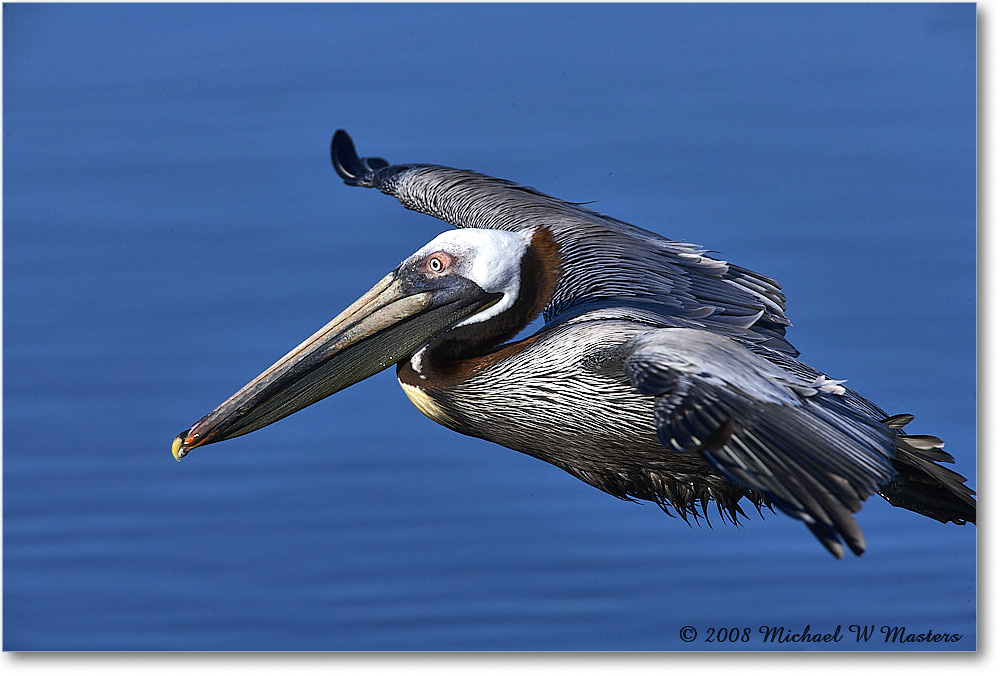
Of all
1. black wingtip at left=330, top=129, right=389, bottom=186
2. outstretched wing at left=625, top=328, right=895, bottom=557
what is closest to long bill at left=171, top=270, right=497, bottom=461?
black wingtip at left=330, top=129, right=389, bottom=186

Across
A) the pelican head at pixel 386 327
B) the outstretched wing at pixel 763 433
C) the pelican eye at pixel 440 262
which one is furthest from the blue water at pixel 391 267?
the outstretched wing at pixel 763 433

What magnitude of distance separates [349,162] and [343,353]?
64 cm

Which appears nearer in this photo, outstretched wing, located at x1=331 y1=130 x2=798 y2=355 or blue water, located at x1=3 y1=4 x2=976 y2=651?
outstretched wing, located at x1=331 y1=130 x2=798 y2=355

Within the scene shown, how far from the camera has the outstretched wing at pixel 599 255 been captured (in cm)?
339

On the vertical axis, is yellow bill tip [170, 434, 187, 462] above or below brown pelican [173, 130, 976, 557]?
below

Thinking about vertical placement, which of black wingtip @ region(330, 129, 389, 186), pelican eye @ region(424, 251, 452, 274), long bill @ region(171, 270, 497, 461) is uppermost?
black wingtip @ region(330, 129, 389, 186)

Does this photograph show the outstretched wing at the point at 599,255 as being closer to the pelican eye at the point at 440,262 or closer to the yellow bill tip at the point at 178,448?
the pelican eye at the point at 440,262

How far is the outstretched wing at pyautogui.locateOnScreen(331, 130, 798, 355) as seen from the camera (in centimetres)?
339

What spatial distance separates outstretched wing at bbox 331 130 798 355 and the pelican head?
0.67ft

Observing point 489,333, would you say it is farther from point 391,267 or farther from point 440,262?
point 391,267

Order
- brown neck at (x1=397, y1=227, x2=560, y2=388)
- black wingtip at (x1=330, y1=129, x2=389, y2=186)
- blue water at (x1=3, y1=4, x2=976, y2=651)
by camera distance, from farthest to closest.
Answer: black wingtip at (x1=330, y1=129, x2=389, y2=186) < blue water at (x1=3, y1=4, x2=976, y2=651) < brown neck at (x1=397, y1=227, x2=560, y2=388)

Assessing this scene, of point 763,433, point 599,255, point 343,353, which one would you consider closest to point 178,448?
point 343,353

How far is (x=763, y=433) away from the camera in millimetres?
2719

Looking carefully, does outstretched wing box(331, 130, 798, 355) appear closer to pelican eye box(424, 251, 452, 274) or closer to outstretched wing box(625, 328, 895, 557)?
pelican eye box(424, 251, 452, 274)
